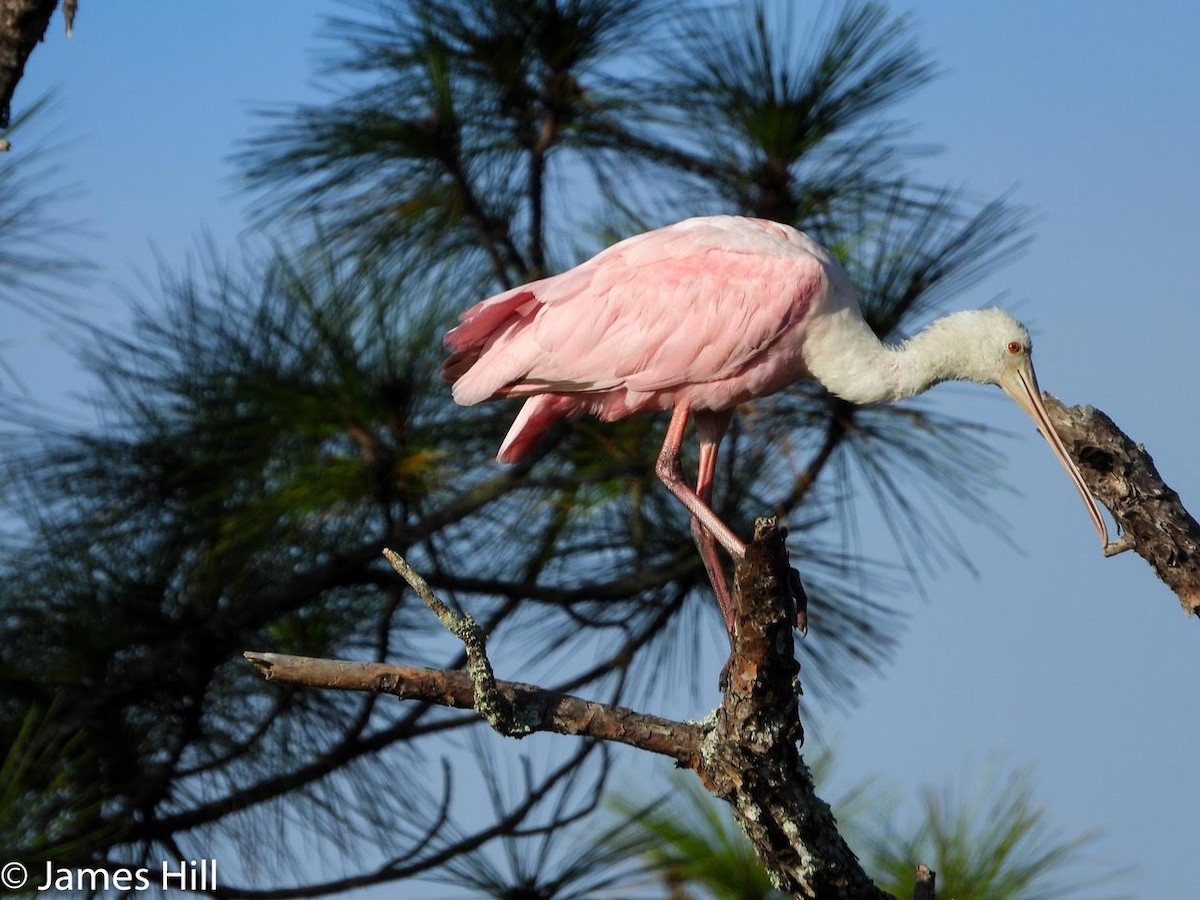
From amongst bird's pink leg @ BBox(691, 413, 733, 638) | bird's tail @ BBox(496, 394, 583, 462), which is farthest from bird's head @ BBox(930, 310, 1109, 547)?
bird's tail @ BBox(496, 394, 583, 462)

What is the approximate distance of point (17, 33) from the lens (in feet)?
10.6

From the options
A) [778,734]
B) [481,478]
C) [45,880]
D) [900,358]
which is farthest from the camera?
[481,478]

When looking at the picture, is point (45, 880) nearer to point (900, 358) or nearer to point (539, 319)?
point (539, 319)

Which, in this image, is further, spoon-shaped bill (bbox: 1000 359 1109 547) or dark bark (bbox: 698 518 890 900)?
spoon-shaped bill (bbox: 1000 359 1109 547)

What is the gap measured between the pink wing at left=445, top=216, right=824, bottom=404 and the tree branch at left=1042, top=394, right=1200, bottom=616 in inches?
31.1

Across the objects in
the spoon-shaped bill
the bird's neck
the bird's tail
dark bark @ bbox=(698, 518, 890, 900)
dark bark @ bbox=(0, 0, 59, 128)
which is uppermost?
dark bark @ bbox=(0, 0, 59, 128)

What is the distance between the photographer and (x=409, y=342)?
4156mm

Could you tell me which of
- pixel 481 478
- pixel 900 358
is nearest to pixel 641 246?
pixel 900 358

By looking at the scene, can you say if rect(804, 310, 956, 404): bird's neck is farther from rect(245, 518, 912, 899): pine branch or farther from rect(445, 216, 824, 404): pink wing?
rect(245, 518, 912, 899): pine branch

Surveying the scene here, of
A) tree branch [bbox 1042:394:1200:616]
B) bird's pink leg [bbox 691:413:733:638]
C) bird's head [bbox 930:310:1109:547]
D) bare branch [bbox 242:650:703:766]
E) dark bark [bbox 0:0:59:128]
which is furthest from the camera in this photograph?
bird's pink leg [bbox 691:413:733:638]

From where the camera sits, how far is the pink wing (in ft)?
11.4

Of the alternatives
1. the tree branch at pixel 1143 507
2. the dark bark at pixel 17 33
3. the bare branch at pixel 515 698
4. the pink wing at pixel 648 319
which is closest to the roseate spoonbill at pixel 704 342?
the pink wing at pixel 648 319

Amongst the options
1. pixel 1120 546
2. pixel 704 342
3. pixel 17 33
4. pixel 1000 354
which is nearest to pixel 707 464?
pixel 704 342

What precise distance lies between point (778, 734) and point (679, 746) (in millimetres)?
176
